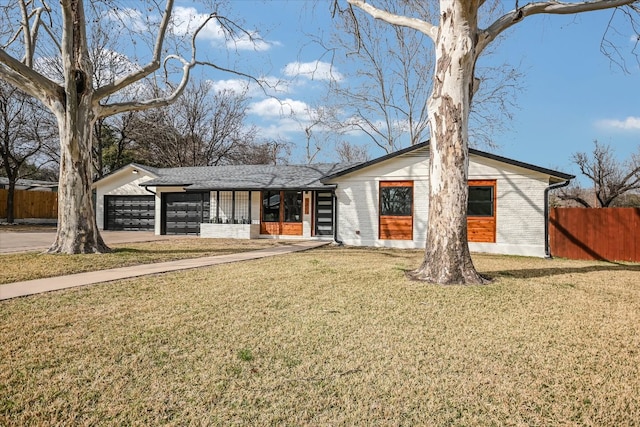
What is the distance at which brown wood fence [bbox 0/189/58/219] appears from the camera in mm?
26312

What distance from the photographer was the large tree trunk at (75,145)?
31.4 ft

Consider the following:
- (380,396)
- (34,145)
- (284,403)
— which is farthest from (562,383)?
(34,145)

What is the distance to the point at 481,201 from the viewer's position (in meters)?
13.2

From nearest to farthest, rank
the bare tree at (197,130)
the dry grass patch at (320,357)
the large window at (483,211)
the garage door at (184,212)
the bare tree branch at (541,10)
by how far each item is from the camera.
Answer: the dry grass patch at (320,357)
the bare tree branch at (541,10)
the large window at (483,211)
the garage door at (184,212)
the bare tree at (197,130)

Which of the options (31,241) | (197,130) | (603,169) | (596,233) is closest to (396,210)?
(596,233)

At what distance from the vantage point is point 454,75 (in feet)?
21.8

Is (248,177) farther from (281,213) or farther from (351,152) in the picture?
(351,152)

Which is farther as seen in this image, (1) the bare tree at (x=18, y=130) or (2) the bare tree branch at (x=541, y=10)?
(1) the bare tree at (x=18, y=130)

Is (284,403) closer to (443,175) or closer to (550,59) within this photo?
(443,175)

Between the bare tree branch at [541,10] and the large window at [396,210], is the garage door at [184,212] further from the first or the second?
the bare tree branch at [541,10]

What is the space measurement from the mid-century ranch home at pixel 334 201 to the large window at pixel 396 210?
0.12 feet

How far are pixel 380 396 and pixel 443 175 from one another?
184 inches

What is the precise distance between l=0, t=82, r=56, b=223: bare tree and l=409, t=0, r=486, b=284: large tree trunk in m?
26.1

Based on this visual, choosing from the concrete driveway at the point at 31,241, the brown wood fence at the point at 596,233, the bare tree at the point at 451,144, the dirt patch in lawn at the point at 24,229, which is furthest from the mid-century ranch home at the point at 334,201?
the bare tree at the point at 451,144
